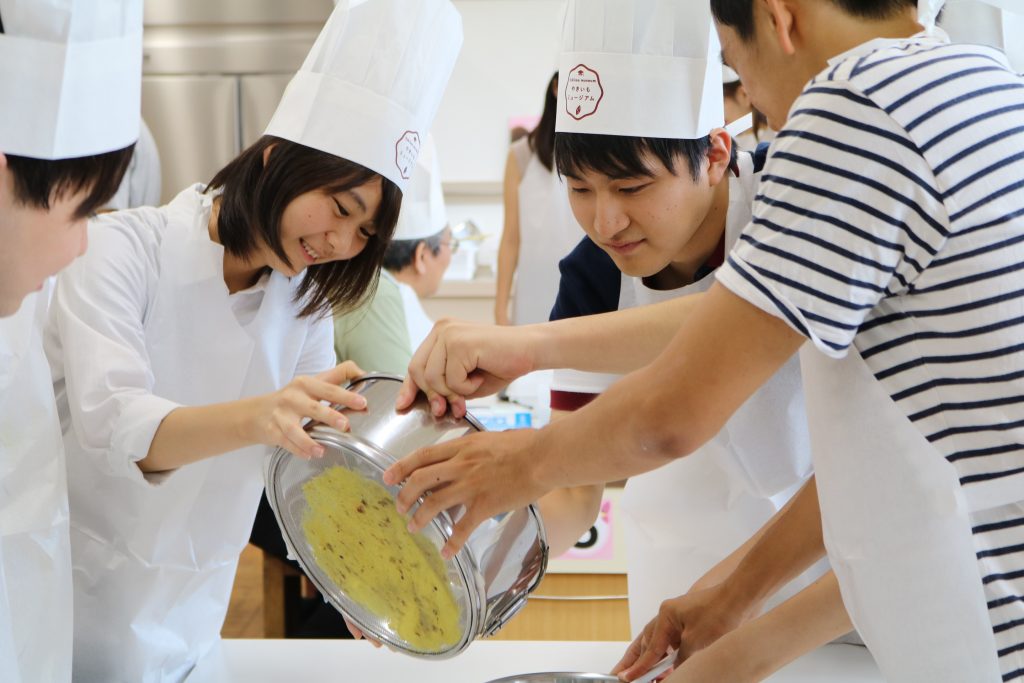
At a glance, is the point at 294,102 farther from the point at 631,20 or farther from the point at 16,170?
the point at 16,170

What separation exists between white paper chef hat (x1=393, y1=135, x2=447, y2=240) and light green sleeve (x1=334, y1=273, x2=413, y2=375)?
366 mm

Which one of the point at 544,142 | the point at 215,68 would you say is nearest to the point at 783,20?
the point at 544,142

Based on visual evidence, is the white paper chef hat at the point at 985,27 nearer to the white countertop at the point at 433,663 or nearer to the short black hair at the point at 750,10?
the short black hair at the point at 750,10

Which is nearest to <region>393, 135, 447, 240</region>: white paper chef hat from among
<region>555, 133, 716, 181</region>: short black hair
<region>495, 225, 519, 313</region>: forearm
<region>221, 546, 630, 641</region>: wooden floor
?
<region>495, 225, 519, 313</region>: forearm

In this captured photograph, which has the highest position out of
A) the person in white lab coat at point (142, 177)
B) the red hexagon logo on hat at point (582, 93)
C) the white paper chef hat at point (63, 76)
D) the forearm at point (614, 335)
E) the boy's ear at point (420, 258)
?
the white paper chef hat at point (63, 76)

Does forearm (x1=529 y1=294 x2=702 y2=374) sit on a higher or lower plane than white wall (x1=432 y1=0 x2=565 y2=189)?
higher

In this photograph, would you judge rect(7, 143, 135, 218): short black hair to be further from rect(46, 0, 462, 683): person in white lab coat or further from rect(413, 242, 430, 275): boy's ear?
rect(413, 242, 430, 275): boy's ear

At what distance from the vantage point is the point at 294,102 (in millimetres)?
1274

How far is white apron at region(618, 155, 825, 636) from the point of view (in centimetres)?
118

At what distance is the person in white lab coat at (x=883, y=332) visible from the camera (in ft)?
1.95

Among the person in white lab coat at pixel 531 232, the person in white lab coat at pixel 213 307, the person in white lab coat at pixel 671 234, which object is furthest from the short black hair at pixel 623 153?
the person in white lab coat at pixel 531 232

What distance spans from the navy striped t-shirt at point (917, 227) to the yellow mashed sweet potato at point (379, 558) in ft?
1.32

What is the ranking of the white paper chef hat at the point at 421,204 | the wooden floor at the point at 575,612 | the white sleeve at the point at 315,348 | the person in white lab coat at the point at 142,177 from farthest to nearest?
the person in white lab coat at the point at 142,177 < the white paper chef hat at the point at 421,204 < the wooden floor at the point at 575,612 < the white sleeve at the point at 315,348

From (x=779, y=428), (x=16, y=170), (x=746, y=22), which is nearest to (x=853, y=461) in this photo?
(x=746, y=22)
